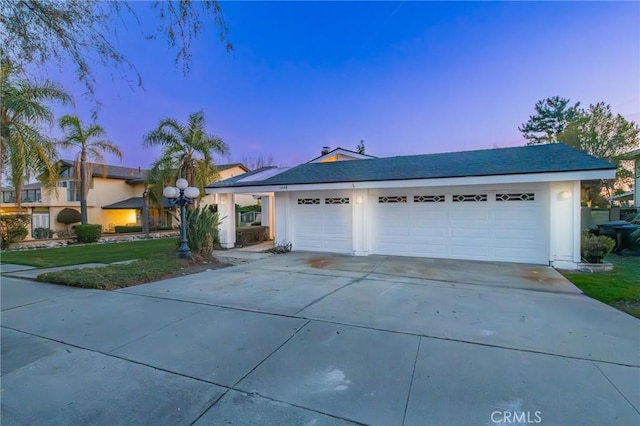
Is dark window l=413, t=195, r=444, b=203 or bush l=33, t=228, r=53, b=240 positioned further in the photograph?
bush l=33, t=228, r=53, b=240

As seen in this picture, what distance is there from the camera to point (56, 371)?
319 cm

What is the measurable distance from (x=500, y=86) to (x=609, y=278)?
31.4 feet

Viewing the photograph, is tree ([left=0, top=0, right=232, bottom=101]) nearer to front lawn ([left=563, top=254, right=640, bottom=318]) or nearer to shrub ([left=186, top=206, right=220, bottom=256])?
shrub ([left=186, top=206, right=220, bottom=256])

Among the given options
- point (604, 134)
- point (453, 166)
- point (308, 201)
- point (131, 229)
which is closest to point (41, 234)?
point (131, 229)

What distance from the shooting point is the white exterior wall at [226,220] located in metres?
13.2

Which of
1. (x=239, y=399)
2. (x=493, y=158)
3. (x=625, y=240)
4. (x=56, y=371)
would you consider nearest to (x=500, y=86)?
(x=493, y=158)

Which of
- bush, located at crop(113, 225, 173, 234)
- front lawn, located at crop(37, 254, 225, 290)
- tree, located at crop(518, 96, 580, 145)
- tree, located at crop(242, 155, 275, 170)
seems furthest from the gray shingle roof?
tree, located at crop(518, 96, 580, 145)

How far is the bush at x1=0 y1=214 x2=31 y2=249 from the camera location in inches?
567

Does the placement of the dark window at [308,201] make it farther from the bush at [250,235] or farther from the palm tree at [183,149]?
the palm tree at [183,149]

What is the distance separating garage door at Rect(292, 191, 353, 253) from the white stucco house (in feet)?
0.13

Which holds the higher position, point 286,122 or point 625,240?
point 286,122

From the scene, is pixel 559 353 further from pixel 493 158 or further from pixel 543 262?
pixel 493 158

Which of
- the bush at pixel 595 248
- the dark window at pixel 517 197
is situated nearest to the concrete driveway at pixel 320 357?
the bush at pixel 595 248
